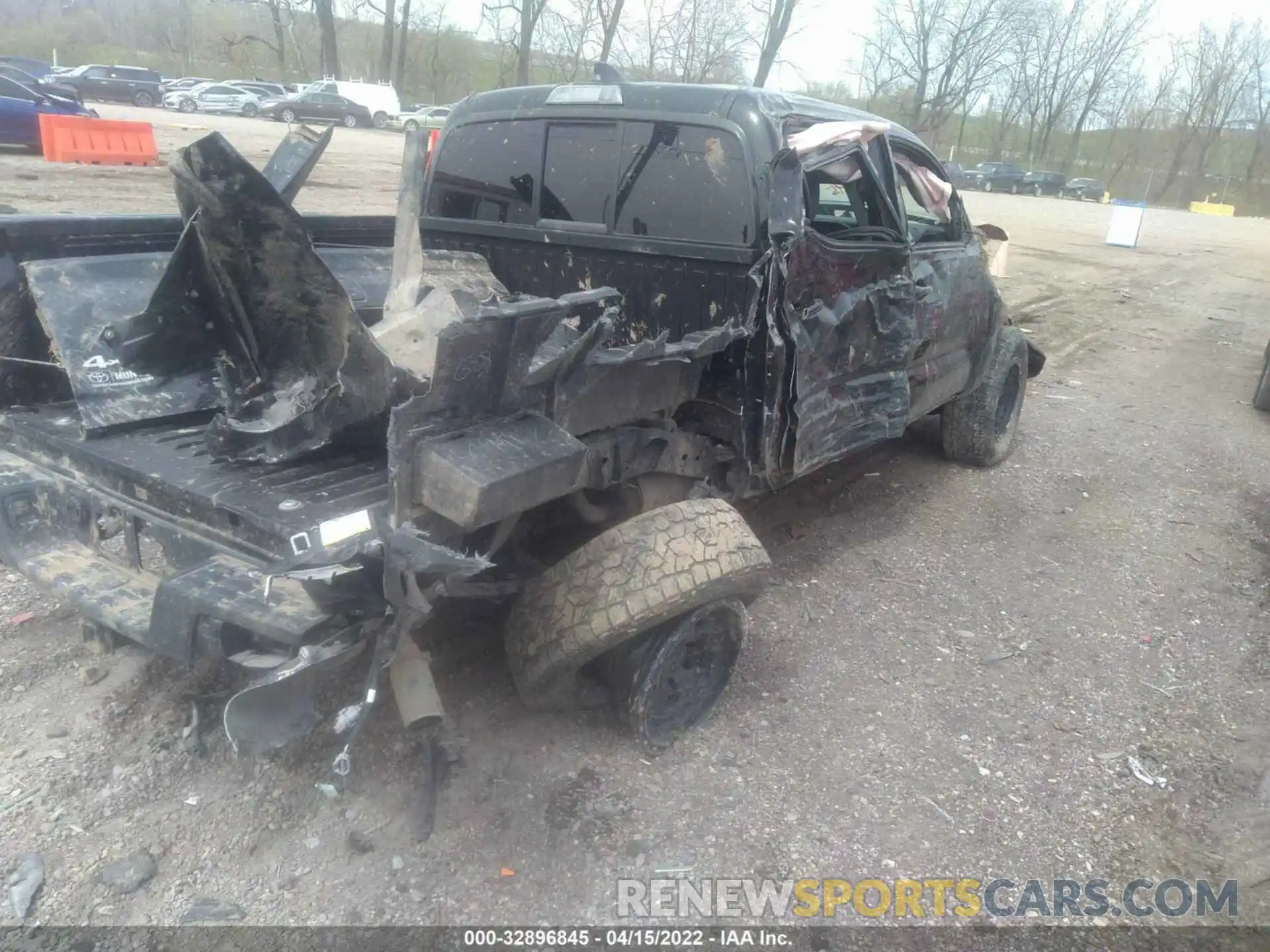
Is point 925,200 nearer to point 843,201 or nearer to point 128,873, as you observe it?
point 843,201

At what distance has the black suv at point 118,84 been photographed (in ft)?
108

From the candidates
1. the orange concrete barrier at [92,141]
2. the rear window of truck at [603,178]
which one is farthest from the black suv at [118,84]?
the rear window of truck at [603,178]

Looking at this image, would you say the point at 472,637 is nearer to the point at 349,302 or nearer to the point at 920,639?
the point at 349,302

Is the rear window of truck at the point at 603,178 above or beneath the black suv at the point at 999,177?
beneath

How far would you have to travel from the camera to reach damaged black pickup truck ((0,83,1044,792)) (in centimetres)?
234

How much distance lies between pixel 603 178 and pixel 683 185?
366mm

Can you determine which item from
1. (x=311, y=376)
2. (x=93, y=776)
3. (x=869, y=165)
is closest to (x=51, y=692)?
(x=93, y=776)

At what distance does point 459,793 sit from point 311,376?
1.34 m

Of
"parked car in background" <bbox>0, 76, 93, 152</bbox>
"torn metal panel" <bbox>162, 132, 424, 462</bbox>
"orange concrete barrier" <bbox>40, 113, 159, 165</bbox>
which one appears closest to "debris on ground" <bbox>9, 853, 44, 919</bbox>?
"torn metal panel" <bbox>162, 132, 424, 462</bbox>

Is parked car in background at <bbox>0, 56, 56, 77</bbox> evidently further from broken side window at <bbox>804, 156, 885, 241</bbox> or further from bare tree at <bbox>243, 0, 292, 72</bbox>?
broken side window at <bbox>804, 156, 885, 241</bbox>

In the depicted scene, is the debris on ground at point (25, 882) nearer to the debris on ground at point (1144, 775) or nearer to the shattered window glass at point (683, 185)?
the shattered window glass at point (683, 185)

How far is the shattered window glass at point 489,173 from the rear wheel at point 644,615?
171cm

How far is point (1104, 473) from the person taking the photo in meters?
6.00

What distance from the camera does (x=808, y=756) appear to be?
305 cm
